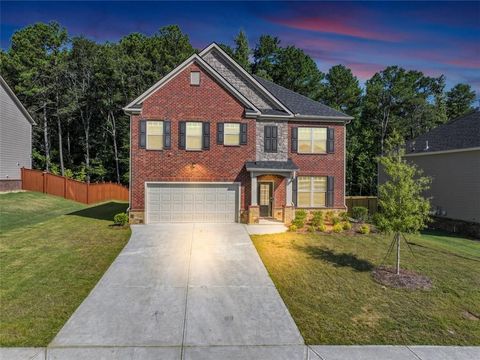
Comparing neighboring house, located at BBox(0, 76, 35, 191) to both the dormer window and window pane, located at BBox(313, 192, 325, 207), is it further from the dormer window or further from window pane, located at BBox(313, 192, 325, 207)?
window pane, located at BBox(313, 192, 325, 207)

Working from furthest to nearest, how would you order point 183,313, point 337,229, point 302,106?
point 302,106
point 337,229
point 183,313

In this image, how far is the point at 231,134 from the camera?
17.3 meters

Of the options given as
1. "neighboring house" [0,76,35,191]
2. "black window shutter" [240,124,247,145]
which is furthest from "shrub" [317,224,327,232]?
"neighboring house" [0,76,35,191]

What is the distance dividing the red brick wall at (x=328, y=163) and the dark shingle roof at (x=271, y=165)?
918 millimetres

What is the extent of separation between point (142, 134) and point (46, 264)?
8.41 meters

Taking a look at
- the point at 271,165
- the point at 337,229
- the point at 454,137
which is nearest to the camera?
the point at 337,229

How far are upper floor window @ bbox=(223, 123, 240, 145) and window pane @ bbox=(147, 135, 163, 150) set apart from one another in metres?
3.45

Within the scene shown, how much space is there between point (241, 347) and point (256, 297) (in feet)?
7.47

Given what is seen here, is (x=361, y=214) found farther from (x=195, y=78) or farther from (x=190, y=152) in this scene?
(x=195, y=78)

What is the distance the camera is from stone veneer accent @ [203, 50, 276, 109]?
18.6 metres

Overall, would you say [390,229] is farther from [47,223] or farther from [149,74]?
[149,74]

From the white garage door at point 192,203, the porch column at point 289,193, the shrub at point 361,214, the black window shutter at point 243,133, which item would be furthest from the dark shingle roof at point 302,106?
the white garage door at point 192,203

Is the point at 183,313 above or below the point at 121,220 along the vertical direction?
below

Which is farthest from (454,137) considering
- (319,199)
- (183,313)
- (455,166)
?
(183,313)
